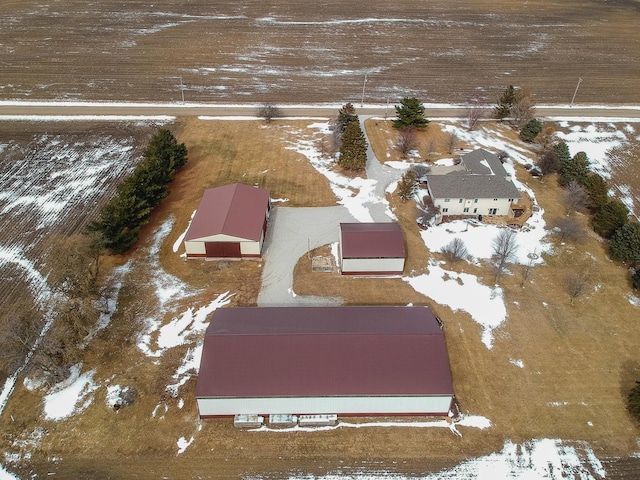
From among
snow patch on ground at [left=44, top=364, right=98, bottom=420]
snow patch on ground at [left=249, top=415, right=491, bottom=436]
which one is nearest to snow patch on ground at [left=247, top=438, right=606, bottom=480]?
snow patch on ground at [left=249, top=415, right=491, bottom=436]

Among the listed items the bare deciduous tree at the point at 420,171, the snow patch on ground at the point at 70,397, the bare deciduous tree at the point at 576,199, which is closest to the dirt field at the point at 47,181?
the snow patch on ground at the point at 70,397

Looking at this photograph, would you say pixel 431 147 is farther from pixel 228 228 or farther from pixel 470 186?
pixel 228 228

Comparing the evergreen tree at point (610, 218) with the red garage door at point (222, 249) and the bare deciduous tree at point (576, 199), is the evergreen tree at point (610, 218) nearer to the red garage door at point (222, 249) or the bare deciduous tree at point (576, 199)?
the bare deciduous tree at point (576, 199)

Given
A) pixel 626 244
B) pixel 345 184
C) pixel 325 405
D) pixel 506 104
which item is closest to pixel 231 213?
pixel 345 184

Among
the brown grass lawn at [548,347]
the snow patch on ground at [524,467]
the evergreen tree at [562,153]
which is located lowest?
the snow patch on ground at [524,467]

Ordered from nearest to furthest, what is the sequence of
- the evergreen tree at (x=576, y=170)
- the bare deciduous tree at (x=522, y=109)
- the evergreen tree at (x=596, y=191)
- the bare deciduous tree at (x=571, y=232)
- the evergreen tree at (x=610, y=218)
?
1. the evergreen tree at (x=610, y=218)
2. the bare deciduous tree at (x=571, y=232)
3. the evergreen tree at (x=596, y=191)
4. the evergreen tree at (x=576, y=170)
5. the bare deciduous tree at (x=522, y=109)

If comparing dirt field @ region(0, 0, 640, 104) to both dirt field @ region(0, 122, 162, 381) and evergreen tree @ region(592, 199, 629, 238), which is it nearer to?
dirt field @ region(0, 122, 162, 381)

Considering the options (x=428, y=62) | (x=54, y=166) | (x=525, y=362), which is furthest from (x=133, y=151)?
(x=428, y=62)
